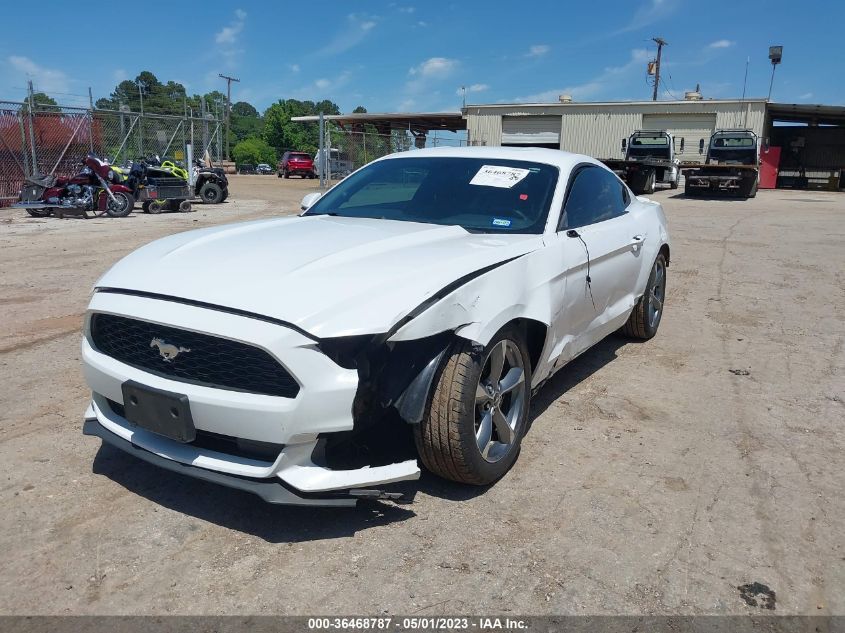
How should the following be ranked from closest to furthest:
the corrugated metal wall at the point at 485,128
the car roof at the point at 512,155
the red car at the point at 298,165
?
the car roof at the point at 512,155 → the corrugated metal wall at the point at 485,128 → the red car at the point at 298,165

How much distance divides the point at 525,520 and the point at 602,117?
37.7m

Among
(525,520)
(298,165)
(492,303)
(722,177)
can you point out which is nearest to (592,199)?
(492,303)

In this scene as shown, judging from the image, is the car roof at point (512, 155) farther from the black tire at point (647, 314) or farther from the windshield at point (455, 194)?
the black tire at point (647, 314)

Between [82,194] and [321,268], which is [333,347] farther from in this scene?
[82,194]

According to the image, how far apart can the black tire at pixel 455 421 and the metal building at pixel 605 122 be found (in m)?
32.2

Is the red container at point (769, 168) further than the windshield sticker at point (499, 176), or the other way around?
the red container at point (769, 168)

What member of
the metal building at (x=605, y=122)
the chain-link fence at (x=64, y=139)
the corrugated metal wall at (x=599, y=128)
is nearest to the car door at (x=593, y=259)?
the chain-link fence at (x=64, y=139)

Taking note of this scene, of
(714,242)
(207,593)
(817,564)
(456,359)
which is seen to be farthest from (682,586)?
(714,242)

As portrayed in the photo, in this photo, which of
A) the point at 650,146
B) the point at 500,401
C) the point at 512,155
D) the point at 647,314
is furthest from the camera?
the point at 650,146

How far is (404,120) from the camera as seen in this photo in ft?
156

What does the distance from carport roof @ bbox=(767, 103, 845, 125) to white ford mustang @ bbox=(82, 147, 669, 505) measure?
36231 mm

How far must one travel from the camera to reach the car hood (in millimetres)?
2541

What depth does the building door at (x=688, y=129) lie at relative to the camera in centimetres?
3501

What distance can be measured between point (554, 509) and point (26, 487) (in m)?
2.35
